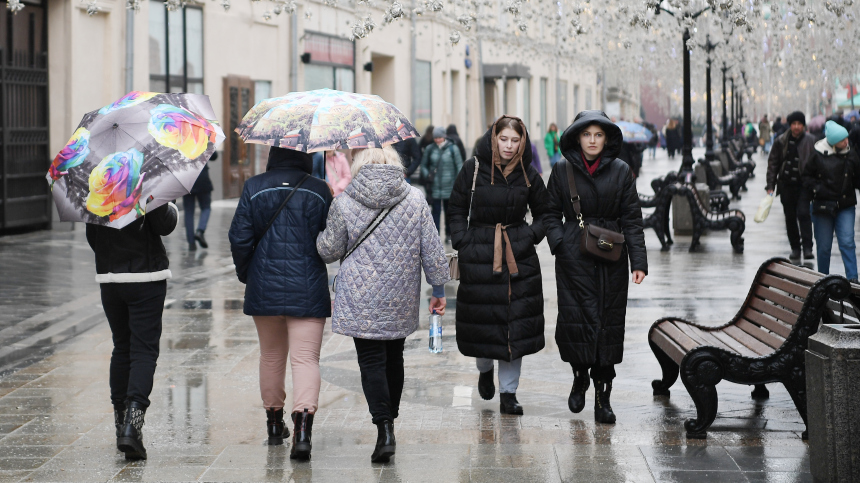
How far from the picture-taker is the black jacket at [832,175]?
11.9 meters

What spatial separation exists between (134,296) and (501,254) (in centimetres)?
201

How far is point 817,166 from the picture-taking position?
12.0 meters

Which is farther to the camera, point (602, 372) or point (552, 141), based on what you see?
point (552, 141)

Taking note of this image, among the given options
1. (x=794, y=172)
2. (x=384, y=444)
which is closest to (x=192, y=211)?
(x=794, y=172)

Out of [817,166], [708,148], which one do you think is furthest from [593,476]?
[708,148]

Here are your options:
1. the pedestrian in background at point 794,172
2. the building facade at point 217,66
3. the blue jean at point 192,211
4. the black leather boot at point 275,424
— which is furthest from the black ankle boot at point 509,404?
the blue jean at point 192,211

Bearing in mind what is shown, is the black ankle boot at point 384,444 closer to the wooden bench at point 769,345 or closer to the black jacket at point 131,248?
the black jacket at point 131,248

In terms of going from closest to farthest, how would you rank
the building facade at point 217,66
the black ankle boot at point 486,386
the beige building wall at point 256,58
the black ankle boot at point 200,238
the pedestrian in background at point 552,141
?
1. the black ankle boot at point 486,386
2. the black ankle boot at point 200,238
3. the building facade at point 217,66
4. the beige building wall at point 256,58
5. the pedestrian in background at point 552,141

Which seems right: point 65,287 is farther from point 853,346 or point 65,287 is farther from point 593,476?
point 853,346

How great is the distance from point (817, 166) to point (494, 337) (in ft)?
21.9

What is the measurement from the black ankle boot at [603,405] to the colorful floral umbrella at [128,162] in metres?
2.52

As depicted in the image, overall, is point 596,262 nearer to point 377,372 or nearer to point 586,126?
point 586,126

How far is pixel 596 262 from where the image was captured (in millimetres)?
6578

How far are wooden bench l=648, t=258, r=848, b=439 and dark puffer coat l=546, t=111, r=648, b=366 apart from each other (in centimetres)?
40
